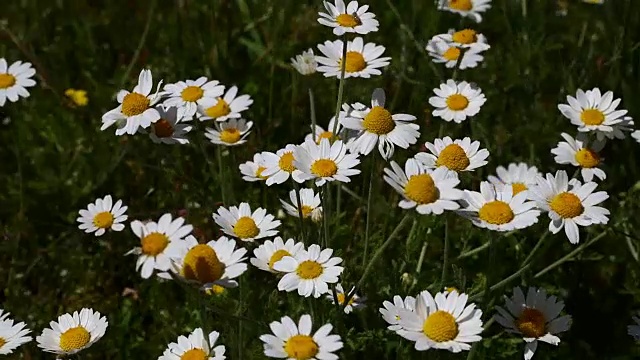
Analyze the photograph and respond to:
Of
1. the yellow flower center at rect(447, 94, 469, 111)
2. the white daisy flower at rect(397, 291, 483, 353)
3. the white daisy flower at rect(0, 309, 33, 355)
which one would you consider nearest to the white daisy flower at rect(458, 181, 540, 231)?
the white daisy flower at rect(397, 291, 483, 353)

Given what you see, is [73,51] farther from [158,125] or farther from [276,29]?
[158,125]

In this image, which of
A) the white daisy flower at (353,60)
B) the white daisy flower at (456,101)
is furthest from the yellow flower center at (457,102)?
the white daisy flower at (353,60)

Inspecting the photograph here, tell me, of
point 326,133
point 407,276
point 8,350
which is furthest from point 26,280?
point 407,276

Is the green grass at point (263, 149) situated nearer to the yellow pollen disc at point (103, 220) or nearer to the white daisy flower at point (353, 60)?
the white daisy flower at point (353, 60)

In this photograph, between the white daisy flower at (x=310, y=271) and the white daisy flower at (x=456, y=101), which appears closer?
the white daisy flower at (x=310, y=271)

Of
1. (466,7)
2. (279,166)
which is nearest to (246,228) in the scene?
(279,166)
